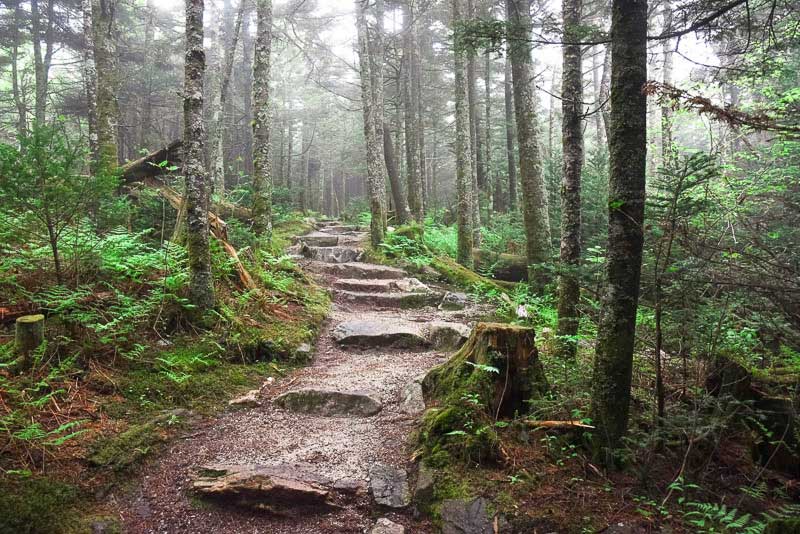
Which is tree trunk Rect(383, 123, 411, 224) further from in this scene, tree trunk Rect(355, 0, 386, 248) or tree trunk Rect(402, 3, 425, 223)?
tree trunk Rect(355, 0, 386, 248)

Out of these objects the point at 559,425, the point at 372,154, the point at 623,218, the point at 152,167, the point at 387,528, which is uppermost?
the point at 372,154

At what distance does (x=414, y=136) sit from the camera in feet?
61.4

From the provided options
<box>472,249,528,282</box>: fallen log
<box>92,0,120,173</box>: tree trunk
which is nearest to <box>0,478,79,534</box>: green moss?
<box>92,0,120,173</box>: tree trunk

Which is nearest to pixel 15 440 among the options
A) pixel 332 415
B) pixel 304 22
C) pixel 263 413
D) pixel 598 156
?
pixel 263 413

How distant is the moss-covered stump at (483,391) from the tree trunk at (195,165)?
3725mm

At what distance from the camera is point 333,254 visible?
13.4 metres

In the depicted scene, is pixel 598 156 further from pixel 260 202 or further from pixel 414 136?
pixel 260 202

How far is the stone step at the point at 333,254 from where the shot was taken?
1316cm

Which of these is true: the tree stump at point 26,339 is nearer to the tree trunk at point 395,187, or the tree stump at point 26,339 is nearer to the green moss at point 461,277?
the green moss at point 461,277

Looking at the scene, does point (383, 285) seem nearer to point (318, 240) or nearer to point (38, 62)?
point (318, 240)

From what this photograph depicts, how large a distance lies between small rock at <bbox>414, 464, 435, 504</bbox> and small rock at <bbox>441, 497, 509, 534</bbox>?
180mm

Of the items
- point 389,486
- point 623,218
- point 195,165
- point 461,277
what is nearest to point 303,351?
point 195,165

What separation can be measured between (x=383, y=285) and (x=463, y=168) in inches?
163

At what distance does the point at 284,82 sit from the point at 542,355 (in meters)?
37.0
